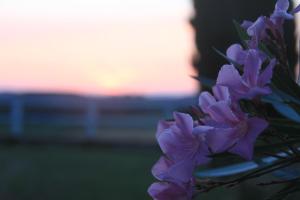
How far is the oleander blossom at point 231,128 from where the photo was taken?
51cm

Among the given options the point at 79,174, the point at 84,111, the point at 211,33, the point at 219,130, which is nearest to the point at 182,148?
the point at 219,130

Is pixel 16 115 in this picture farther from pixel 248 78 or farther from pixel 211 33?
pixel 248 78

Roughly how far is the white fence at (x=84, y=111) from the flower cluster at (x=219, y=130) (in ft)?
27.5

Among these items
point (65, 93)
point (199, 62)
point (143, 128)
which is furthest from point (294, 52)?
point (65, 93)

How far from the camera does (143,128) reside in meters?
10.1

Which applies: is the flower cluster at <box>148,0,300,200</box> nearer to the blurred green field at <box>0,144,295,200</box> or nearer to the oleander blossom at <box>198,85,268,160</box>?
the oleander blossom at <box>198,85,268,160</box>

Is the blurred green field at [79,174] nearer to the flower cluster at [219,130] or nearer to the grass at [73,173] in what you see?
the grass at [73,173]

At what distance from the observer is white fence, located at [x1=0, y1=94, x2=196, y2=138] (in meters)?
9.35

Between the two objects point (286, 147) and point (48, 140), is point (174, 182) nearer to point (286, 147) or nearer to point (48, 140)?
point (286, 147)

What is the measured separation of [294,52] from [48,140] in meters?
5.83

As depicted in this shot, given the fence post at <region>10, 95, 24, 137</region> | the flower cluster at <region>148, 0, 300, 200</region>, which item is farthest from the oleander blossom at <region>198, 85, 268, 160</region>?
the fence post at <region>10, 95, 24, 137</region>

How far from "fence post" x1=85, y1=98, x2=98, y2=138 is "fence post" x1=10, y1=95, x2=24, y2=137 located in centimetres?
94

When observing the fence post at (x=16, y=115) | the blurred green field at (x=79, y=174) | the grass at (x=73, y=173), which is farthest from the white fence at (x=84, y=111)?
the grass at (x=73, y=173)

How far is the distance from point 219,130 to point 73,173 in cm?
548
